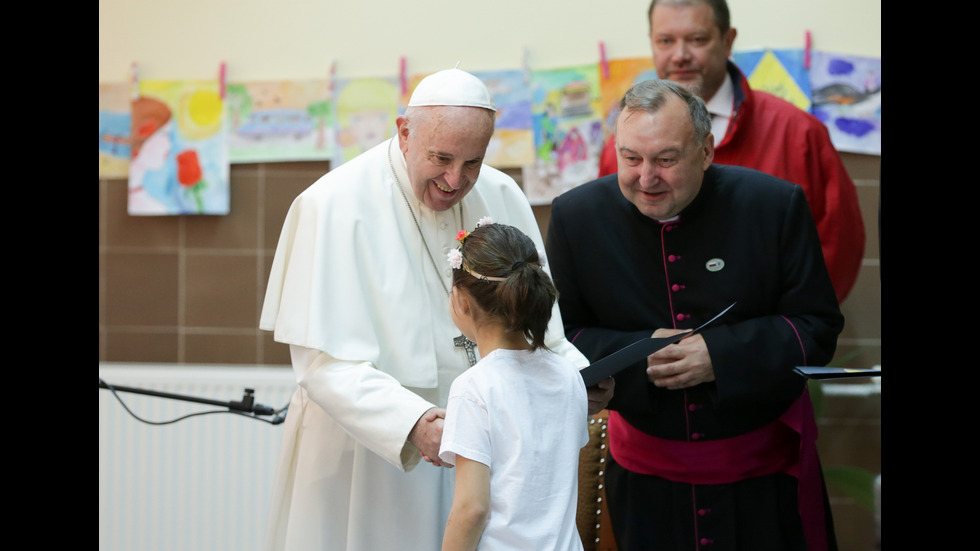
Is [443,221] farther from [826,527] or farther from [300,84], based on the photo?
[300,84]

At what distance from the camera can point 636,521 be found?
2.57m

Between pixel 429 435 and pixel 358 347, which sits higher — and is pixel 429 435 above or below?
below

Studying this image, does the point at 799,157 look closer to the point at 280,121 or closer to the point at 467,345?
the point at 467,345

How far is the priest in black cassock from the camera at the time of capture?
2406 millimetres

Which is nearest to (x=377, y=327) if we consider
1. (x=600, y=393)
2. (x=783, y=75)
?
(x=600, y=393)

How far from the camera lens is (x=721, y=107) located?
363cm

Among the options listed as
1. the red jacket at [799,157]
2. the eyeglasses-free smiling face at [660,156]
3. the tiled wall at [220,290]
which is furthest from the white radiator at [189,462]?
the eyeglasses-free smiling face at [660,156]

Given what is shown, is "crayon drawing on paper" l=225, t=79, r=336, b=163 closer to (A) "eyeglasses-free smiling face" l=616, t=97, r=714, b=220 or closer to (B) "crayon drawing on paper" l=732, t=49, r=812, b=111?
(B) "crayon drawing on paper" l=732, t=49, r=812, b=111

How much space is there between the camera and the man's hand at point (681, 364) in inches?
95.4

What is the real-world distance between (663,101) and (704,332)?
0.59m

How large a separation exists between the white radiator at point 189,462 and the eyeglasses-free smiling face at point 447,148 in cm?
225

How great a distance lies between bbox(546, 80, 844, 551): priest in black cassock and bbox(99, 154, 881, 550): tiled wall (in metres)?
1.84

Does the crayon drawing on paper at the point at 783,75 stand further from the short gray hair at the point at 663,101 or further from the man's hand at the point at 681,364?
the man's hand at the point at 681,364

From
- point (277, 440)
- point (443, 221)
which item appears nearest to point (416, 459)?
point (443, 221)
